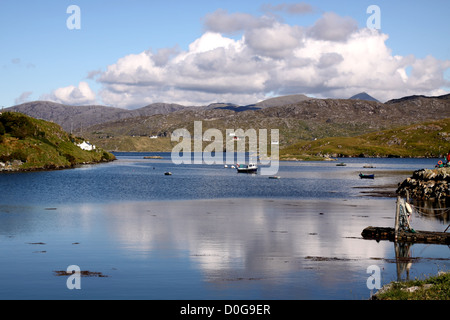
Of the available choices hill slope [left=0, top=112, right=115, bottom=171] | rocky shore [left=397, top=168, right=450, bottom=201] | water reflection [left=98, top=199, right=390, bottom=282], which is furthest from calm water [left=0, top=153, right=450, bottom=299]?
hill slope [left=0, top=112, right=115, bottom=171]

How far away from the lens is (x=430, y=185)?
90.7 m

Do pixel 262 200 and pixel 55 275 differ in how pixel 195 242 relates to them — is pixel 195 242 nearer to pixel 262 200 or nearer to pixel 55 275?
pixel 55 275

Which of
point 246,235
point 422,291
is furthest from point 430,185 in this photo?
point 422,291

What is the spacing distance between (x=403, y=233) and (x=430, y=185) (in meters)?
51.0

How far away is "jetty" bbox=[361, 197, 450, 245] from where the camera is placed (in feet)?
142

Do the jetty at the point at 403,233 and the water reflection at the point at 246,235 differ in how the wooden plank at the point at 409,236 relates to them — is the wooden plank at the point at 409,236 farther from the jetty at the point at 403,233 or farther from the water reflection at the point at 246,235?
the water reflection at the point at 246,235

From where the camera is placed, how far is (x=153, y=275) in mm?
31094

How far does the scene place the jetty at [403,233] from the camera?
43259mm

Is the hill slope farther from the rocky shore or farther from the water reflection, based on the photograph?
the rocky shore

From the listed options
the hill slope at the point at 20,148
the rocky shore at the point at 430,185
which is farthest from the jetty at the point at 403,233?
the hill slope at the point at 20,148

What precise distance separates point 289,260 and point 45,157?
6824 inches
